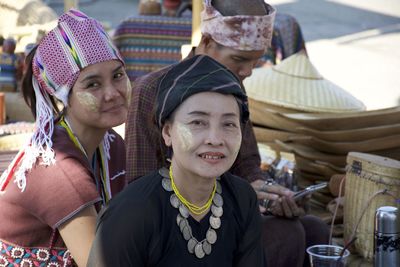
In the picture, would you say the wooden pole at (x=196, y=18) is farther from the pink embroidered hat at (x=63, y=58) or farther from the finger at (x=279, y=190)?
the pink embroidered hat at (x=63, y=58)

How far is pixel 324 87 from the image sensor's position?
4.74 meters

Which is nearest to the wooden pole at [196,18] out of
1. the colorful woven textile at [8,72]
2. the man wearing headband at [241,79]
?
the man wearing headband at [241,79]

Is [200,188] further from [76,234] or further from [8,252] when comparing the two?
[8,252]

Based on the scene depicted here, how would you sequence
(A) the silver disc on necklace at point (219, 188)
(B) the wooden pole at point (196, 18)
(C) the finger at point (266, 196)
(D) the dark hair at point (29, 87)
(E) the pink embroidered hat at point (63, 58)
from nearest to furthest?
(A) the silver disc on necklace at point (219, 188) → (E) the pink embroidered hat at point (63, 58) → (D) the dark hair at point (29, 87) → (C) the finger at point (266, 196) → (B) the wooden pole at point (196, 18)

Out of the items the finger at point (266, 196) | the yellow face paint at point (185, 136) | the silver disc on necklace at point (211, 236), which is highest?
the yellow face paint at point (185, 136)

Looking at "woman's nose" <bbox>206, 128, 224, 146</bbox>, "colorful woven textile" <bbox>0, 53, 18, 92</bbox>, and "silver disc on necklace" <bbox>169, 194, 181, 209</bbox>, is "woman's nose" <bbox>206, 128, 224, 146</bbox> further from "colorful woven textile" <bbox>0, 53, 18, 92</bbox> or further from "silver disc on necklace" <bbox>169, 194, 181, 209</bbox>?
"colorful woven textile" <bbox>0, 53, 18, 92</bbox>

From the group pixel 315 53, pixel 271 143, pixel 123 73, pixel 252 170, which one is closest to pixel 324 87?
pixel 271 143

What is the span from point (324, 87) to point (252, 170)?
1293 mm

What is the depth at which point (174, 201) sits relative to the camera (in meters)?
2.37

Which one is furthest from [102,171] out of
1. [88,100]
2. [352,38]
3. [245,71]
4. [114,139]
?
[352,38]

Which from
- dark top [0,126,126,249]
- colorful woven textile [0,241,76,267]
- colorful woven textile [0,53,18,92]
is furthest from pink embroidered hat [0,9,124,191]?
colorful woven textile [0,53,18,92]

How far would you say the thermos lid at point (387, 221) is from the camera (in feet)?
9.98

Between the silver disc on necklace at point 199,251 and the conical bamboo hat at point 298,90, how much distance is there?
7.57 feet

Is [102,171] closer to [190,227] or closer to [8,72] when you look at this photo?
[190,227]
